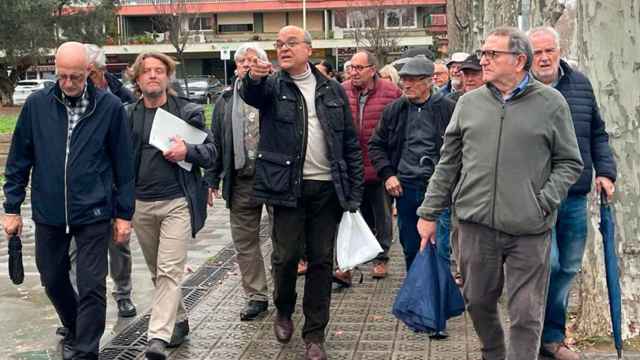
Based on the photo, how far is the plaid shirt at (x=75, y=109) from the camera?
18.3 feet

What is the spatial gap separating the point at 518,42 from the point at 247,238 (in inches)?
121

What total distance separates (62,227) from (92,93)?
0.82 metres

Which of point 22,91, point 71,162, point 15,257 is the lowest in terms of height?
point 22,91

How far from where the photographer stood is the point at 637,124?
19.9ft

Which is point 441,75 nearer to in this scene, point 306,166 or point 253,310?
point 253,310

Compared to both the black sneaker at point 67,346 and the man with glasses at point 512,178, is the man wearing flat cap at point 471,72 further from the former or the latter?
the black sneaker at point 67,346

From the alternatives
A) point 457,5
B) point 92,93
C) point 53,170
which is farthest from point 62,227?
point 457,5

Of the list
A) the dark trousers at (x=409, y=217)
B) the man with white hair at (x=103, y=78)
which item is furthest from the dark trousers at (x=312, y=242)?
the man with white hair at (x=103, y=78)

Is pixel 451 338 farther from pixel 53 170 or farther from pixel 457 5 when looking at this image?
pixel 457 5

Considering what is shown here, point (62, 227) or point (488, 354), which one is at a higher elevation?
point (62, 227)

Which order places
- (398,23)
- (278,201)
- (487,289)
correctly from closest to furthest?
(487,289), (278,201), (398,23)

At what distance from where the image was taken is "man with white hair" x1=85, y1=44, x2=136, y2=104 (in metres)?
6.93

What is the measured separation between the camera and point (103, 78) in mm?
7098

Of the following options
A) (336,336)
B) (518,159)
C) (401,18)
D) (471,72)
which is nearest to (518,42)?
(518,159)
